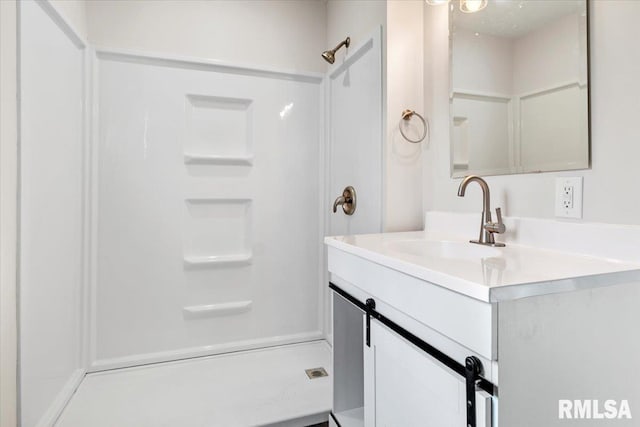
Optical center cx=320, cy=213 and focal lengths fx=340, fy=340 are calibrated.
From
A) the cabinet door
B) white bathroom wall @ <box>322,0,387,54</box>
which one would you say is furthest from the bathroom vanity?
white bathroom wall @ <box>322,0,387,54</box>

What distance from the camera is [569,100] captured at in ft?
2.99

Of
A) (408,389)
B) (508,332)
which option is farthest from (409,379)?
(508,332)

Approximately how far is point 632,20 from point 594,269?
578mm

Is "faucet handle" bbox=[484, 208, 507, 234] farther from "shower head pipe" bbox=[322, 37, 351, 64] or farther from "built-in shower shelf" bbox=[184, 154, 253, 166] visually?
"built-in shower shelf" bbox=[184, 154, 253, 166]

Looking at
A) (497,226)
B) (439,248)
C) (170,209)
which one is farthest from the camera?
(170,209)

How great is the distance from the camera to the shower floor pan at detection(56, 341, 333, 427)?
1362mm

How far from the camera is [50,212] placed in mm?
1348

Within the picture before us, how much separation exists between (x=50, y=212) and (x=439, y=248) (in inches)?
58.6

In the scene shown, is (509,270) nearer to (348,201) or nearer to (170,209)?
(348,201)

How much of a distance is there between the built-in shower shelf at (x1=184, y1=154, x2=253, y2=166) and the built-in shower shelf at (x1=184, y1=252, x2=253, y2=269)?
518 mm

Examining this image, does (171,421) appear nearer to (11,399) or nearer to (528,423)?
(11,399)

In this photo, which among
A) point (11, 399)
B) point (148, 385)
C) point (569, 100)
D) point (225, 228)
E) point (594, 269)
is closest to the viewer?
point (594, 269)

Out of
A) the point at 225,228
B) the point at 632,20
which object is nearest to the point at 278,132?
the point at 225,228

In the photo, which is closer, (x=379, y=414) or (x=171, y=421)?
(x=379, y=414)
